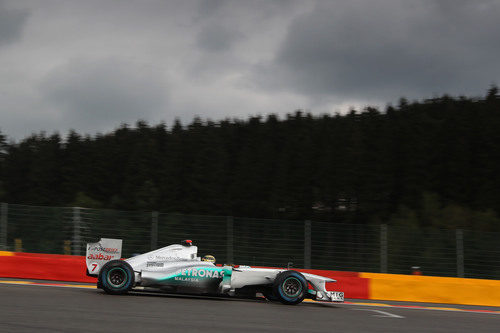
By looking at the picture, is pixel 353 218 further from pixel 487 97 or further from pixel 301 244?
pixel 301 244

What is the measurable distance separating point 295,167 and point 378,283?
53.2 meters

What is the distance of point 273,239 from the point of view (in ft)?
47.1

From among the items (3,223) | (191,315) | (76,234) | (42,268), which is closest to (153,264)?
(191,315)

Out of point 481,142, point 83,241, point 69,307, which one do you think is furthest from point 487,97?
point 69,307

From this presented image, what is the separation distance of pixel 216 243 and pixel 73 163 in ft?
223

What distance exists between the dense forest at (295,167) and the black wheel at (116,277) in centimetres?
3810

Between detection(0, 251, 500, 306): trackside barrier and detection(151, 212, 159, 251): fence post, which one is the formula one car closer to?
detection(0, 251, 500, 306): trackside barrier

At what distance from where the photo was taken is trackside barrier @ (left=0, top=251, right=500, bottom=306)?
37.9 ft

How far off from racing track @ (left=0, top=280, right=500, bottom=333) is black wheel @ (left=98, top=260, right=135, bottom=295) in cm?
16

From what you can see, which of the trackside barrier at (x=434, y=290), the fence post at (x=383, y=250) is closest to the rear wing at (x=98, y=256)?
the trackside barrier at (x=434, y=290)

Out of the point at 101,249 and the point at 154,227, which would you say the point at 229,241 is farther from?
the point at 101,249

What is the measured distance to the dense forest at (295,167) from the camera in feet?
178

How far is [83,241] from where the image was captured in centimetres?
1390

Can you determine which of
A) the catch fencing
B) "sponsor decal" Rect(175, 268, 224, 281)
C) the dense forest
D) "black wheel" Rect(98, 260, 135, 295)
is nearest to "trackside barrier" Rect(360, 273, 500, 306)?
the catch fencing
